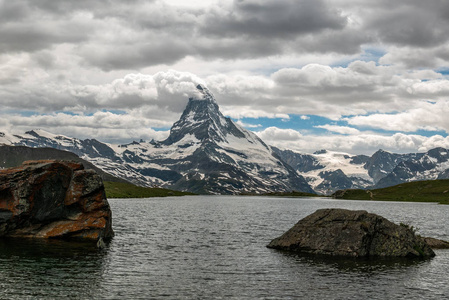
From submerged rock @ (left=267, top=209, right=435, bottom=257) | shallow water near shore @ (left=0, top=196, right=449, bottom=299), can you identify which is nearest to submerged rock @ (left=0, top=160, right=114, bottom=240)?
shallow water near shore @ (left=0, top=196, right=449, bottom=299)

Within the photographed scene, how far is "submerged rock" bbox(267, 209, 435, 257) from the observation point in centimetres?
5628

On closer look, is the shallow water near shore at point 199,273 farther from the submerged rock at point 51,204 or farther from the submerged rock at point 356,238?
the submerged rock at point 51,204

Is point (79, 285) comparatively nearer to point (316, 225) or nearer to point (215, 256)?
point (215, 256)

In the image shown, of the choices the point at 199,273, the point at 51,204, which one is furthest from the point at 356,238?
the point at 51,204

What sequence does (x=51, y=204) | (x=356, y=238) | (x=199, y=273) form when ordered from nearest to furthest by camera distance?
(x=199, y=273) < (x=356, y=238) < (x=51, y=204)

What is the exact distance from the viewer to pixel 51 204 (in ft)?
215

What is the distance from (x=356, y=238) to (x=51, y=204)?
46653mm

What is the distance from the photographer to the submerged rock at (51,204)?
209ft

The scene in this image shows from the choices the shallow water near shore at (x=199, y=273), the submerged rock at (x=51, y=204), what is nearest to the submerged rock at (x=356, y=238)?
the shallow water near shore at (x=199, y=273)

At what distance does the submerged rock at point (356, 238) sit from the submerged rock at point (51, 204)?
3085cm

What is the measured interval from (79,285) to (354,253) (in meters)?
35.5

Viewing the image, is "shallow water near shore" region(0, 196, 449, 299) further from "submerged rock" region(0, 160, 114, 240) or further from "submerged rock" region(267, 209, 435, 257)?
"submerged rock" region(0, 160, 114, 240)

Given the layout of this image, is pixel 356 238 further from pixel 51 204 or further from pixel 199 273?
pixel 51 204

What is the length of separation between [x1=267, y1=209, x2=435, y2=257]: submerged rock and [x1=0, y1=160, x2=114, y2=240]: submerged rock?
3085cm
